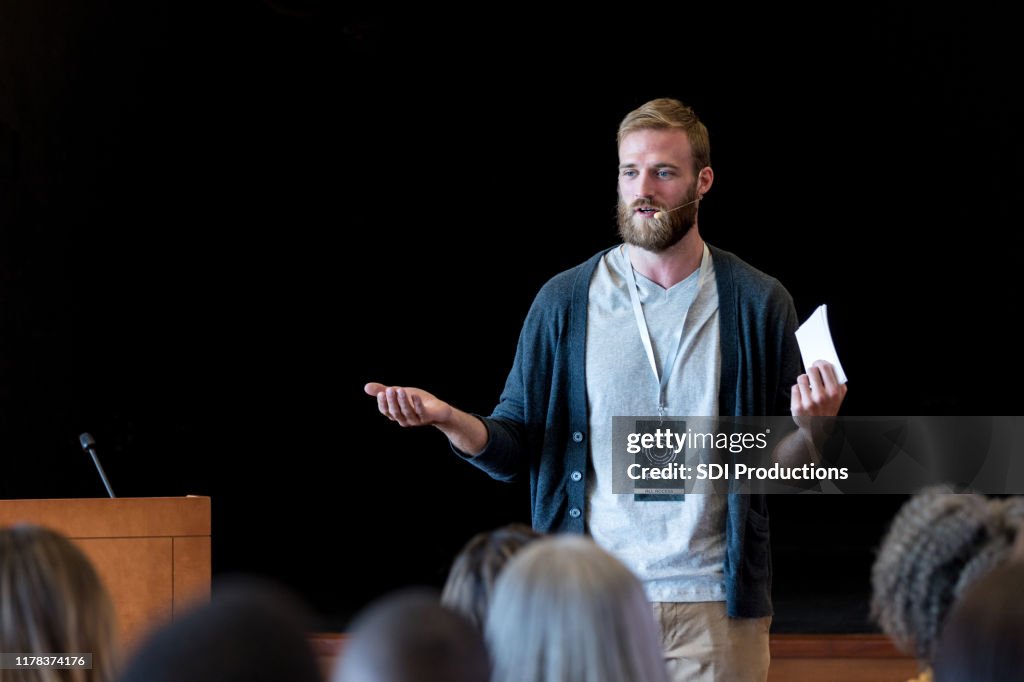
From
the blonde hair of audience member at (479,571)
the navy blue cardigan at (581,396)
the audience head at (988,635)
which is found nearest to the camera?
the audience head at (988,635)

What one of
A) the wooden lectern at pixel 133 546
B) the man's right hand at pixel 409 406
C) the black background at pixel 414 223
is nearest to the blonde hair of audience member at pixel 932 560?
the man's right hand at pixel 409 406

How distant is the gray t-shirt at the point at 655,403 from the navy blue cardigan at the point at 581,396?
1.1 inches

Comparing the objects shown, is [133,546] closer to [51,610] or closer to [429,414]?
[429,414]

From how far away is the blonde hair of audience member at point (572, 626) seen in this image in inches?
38.2

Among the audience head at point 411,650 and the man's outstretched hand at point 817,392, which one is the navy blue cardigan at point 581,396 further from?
the audience head at point 411,650

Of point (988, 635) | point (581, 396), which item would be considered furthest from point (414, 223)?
point (988, 635)

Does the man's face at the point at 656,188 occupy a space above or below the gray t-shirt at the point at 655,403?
above

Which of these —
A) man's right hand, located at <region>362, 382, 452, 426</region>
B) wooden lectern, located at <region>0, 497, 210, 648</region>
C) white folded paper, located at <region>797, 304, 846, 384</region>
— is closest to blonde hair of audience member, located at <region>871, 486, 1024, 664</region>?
white folded paper, located at <region>797, 304, 846, 384</region>

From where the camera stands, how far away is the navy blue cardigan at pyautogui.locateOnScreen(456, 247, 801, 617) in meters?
2.47

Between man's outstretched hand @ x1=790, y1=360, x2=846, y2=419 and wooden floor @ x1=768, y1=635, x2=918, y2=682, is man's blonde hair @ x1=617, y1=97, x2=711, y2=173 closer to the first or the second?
man's outstretched hand @ x1=790, y1=360, x2=846, y2=419

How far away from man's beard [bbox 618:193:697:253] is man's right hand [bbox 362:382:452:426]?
575 millimetres

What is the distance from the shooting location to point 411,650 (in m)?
0.82

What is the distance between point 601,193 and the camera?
250 inches

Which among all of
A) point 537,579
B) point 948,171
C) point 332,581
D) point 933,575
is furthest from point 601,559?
point 948,171
